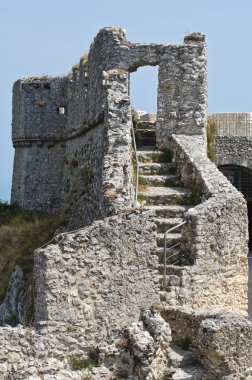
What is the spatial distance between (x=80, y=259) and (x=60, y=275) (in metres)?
0.43

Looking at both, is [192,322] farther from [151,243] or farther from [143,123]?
[143,123]

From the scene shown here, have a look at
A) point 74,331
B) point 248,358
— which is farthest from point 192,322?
point 74,331

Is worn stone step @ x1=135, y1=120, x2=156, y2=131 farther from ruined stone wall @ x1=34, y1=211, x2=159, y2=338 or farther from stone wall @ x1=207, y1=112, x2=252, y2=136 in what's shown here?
ruined stone wall @ x1=34, y1=211, x2=159, y2=338

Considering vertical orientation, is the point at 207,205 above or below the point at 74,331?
above

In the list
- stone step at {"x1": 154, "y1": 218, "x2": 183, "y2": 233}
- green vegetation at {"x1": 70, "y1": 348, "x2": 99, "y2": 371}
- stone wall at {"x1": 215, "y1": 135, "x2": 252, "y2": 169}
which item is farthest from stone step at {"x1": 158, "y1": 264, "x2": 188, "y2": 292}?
stone wall at {"x1": 215, "y1": 135, "x2": 252, "y2": 169}

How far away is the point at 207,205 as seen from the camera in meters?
17.1

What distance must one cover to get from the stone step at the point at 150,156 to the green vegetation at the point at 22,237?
3.68 metres

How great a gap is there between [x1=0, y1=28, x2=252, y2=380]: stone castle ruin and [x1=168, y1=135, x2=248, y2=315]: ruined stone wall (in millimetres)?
28

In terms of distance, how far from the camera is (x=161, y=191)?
2016cm

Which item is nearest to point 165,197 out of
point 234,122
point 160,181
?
point 160,181

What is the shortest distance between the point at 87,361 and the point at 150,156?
10153mm

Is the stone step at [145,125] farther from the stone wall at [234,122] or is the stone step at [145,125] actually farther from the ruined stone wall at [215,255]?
the stone wall at [234,122]

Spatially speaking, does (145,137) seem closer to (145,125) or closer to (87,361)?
(145,125)

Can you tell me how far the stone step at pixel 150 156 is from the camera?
2234cm
